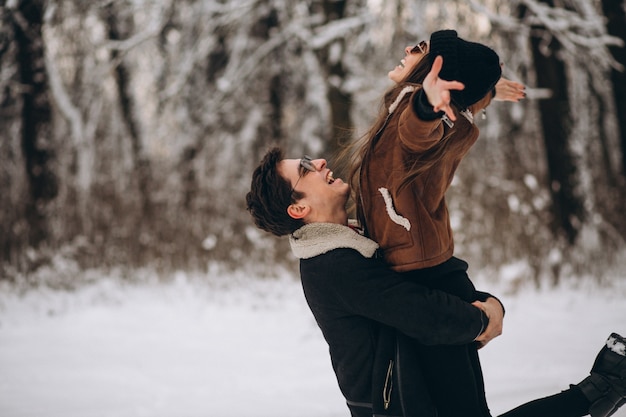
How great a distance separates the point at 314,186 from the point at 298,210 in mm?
99

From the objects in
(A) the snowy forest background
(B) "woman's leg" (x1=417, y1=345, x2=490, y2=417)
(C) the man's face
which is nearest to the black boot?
(B) "woman's leg" (x1=417, y1=345, x2=490, y2=417)

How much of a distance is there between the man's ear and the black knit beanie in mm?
596

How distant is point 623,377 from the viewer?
220cm

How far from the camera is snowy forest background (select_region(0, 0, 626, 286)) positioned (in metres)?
6.64

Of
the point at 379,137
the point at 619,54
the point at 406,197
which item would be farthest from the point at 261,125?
the point at 406,197

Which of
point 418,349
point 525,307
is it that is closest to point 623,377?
point 418,349

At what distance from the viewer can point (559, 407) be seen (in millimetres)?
2232

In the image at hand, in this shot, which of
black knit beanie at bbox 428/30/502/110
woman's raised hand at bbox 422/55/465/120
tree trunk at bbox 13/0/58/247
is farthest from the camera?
tree trunk at bbox 13/0/58/247

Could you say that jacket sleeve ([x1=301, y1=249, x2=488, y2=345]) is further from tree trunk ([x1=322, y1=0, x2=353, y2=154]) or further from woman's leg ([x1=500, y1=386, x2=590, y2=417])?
tree trunk ([x1=322, y1=0, x2=353, y2=154])

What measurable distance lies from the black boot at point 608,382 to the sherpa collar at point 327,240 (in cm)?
91

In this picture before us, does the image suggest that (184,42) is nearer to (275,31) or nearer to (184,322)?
(275,31)

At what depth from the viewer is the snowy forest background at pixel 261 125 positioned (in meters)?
6.64

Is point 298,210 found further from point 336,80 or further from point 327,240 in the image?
point 336,80

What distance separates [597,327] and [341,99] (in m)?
3.73
